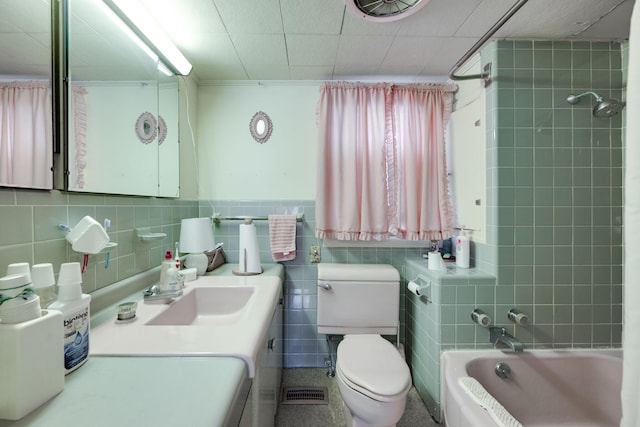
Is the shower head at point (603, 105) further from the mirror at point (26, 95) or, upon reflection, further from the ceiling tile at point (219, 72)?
the mirror at point (26, 95)

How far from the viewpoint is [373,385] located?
113 centimetres

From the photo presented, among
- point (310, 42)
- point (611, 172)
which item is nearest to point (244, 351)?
point (310, 42)

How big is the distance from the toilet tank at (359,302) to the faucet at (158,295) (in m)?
0.83

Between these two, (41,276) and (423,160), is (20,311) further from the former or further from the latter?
(423,160)

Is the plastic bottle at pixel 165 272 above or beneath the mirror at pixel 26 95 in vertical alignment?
beneath

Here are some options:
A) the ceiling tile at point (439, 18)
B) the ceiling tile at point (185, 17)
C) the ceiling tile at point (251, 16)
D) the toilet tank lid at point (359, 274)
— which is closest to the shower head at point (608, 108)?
the ceiling tile at point (439, 18)

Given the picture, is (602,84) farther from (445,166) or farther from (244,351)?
(244,351)

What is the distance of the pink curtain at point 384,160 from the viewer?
1731mm

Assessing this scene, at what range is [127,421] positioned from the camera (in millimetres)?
451

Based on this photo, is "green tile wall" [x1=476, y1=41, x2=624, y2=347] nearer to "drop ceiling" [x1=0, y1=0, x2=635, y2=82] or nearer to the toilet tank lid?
"drop ceiling" [x1=0, y1=0, x2=635, y2=82]

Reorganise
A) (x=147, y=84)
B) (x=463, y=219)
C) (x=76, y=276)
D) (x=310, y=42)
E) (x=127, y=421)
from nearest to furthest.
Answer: (x=127, y=421), (x=76, y=276), (x=147, y=84), (x=310, y=42), (x=463, y=219)

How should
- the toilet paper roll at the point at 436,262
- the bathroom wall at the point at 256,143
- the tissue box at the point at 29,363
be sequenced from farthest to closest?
the bathroom wall at the point at 256,143 < the toilet paper roll at the point at 436,262 < the tissue box at the point at 29,363

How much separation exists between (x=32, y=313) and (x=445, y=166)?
1.93m

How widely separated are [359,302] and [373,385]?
1.75 ft
